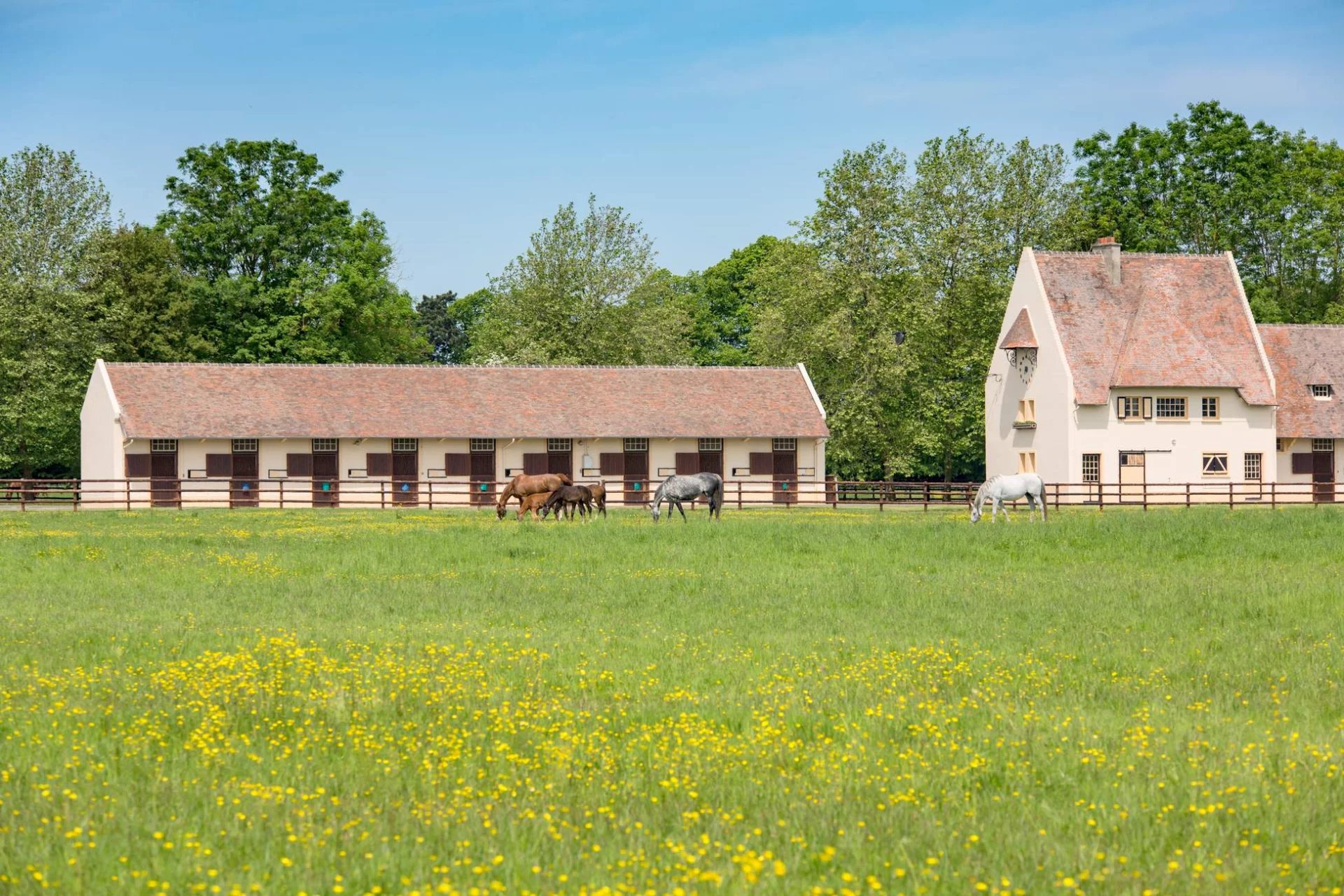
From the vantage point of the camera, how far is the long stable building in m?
51.9

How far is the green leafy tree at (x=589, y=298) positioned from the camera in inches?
2790

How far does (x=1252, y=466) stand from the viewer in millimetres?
57094

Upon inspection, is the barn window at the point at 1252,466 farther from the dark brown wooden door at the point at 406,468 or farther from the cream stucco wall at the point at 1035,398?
the dark brown wooden door at the point at 406,468

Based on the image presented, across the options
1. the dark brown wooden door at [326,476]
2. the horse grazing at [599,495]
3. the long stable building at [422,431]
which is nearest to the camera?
the horse grazing at [599,495]

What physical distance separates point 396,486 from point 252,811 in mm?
45112

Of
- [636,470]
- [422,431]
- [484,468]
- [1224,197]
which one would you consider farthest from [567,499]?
[1224,197]

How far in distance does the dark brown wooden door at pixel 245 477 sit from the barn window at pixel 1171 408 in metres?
32.5

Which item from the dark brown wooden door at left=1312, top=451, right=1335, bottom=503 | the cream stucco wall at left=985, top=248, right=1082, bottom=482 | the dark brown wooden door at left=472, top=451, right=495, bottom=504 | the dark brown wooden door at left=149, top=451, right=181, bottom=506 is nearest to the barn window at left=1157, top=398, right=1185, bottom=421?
the cream stucco wall at left=985, top=248, right=1082, bottom=482

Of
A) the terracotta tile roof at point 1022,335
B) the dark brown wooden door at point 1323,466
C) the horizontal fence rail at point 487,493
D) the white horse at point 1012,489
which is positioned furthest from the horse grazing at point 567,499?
the dark brown wooden door at point 1323,466

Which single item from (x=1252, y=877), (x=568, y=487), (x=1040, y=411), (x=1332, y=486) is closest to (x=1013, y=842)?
(x=1252, y=877)

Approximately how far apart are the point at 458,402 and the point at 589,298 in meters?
17.0

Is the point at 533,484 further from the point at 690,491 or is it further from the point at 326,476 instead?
the point at 326,476

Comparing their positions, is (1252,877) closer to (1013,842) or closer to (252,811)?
(1013,842)

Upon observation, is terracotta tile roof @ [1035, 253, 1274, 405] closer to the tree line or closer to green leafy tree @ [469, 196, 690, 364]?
the tree line
